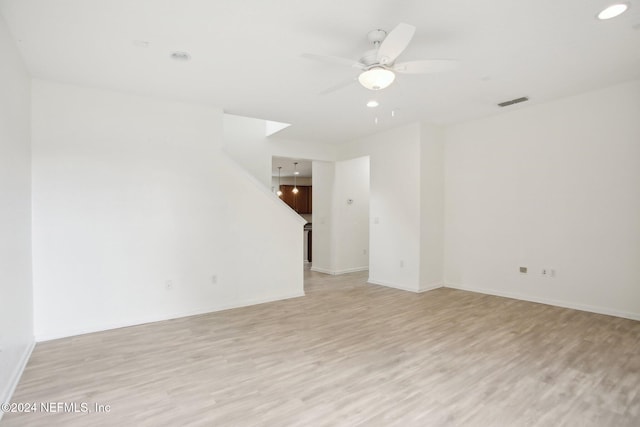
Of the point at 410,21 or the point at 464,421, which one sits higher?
the point at 410,21

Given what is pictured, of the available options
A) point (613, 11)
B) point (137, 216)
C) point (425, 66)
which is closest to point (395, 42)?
point (425, 66)

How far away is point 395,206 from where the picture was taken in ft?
18.0

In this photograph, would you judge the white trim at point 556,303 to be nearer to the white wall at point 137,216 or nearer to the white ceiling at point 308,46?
the white ceiling at point 308,46

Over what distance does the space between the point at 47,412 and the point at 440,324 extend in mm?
3494

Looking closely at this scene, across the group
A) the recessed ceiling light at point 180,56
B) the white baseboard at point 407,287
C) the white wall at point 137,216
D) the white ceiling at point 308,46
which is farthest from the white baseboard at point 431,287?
the recessed ceiling light at point 180,56

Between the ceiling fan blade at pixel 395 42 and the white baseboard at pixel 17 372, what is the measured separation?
345 cm

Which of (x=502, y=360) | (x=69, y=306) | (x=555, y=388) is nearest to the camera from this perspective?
(x=555, y=388)

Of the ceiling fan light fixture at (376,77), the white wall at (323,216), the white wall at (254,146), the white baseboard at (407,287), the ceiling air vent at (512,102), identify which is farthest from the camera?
the white wall at (323,216)

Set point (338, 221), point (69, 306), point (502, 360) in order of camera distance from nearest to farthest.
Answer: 1. point (502, 360)
2. point (69, 306)
3. point (338, 221)

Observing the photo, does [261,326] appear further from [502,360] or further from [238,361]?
[502,360]

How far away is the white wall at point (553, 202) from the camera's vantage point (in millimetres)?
3766

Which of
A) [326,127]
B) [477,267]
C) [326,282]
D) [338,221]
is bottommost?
[326,282]

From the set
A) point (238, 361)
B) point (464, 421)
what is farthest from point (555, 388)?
point (238, 361)

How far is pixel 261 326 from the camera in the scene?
11.9 ft
